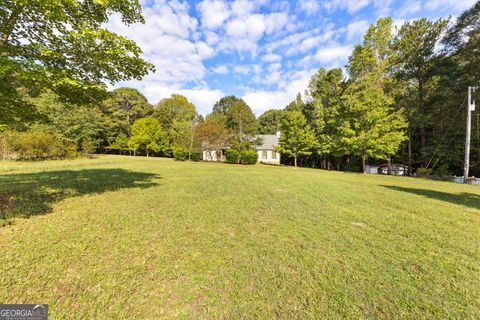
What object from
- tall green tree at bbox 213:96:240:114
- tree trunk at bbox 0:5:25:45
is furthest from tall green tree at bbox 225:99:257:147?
tall green tree at bbox 213:96:240:114

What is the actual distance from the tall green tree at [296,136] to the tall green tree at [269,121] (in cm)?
2115

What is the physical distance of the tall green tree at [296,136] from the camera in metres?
26.9

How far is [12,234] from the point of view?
3791 mm

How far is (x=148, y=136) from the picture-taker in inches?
1404

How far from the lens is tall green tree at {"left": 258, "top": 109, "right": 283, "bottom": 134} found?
4956 centimetres

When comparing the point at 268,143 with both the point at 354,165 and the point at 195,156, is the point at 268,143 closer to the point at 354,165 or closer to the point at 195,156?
the point at 195,156

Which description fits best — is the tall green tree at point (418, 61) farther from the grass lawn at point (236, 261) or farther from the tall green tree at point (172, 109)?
the tall green tree at point (172, 109)

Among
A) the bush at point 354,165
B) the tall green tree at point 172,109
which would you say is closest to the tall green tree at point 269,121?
the tall green tree at point 172,109

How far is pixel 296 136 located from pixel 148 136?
1027 inches

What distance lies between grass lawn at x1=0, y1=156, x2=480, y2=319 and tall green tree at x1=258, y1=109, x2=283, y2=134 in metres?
44.8

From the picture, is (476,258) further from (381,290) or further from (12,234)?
(12,234)

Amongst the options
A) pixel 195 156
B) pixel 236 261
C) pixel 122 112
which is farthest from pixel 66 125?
pixel 236 261

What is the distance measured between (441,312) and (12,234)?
6887 millimetres
